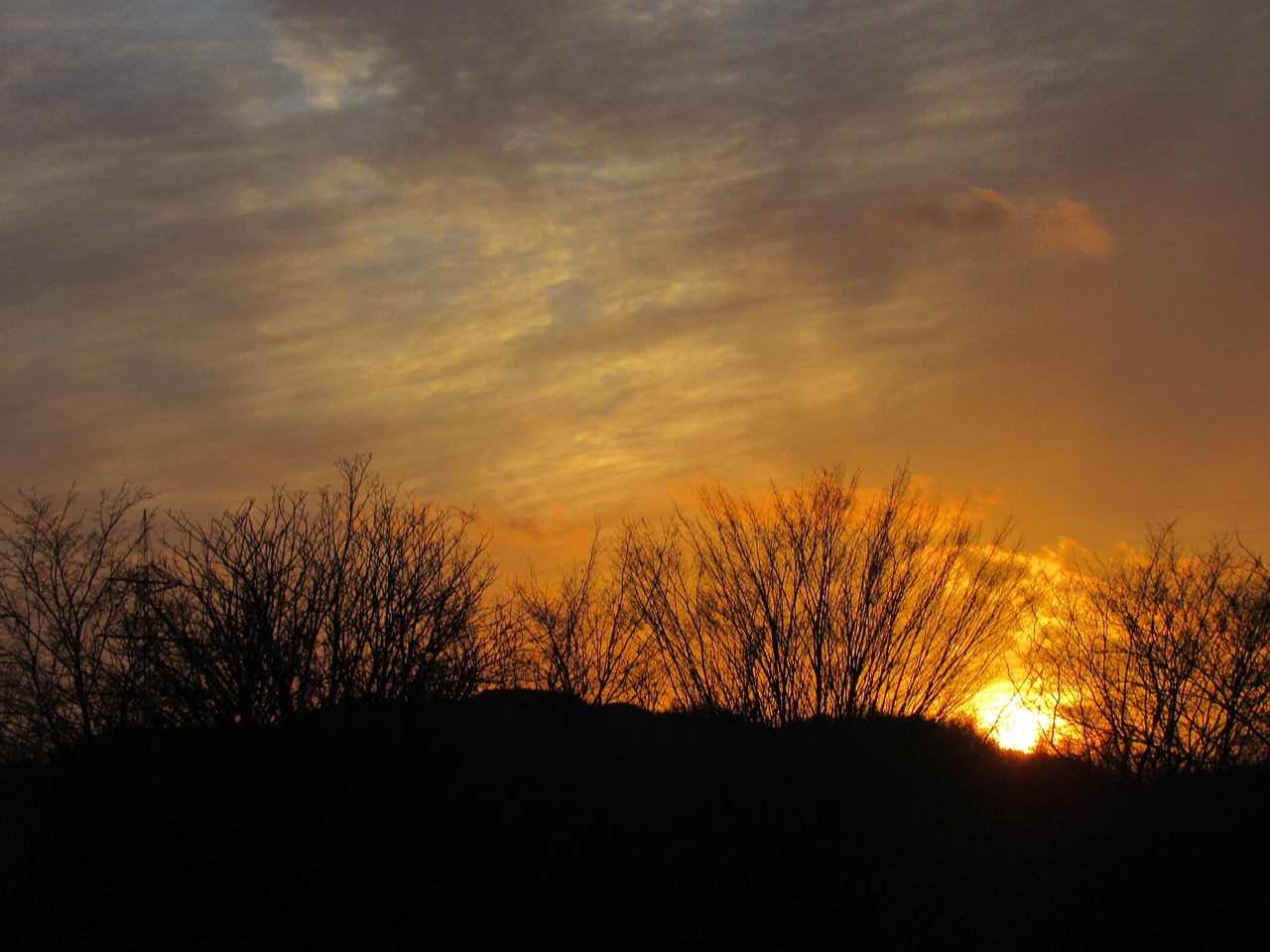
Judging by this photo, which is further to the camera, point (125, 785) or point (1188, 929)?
point (1188, 929)

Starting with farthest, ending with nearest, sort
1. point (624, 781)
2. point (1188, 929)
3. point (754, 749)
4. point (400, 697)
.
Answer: point (624, 781) < point (754, 749) < point (1188, 929) < point (400, 697)

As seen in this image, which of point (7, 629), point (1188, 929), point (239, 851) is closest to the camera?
point (239, 851)

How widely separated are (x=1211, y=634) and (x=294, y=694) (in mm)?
26237

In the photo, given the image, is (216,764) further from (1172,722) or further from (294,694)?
(1172,722)

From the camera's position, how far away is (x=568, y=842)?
24297 mm

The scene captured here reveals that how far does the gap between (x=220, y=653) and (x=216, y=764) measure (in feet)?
5.68

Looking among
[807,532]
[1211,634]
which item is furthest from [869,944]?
[1211,634]

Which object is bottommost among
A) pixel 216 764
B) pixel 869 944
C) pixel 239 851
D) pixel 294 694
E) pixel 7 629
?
pixel 869 944

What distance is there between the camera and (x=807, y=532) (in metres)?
24.2

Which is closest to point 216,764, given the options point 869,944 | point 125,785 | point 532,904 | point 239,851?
point 239,851

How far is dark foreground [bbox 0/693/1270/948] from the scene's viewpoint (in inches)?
700

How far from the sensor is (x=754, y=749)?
79.3 feet

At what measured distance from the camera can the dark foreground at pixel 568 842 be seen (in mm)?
17781

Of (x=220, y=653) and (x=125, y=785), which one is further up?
(x=220, y=653)
